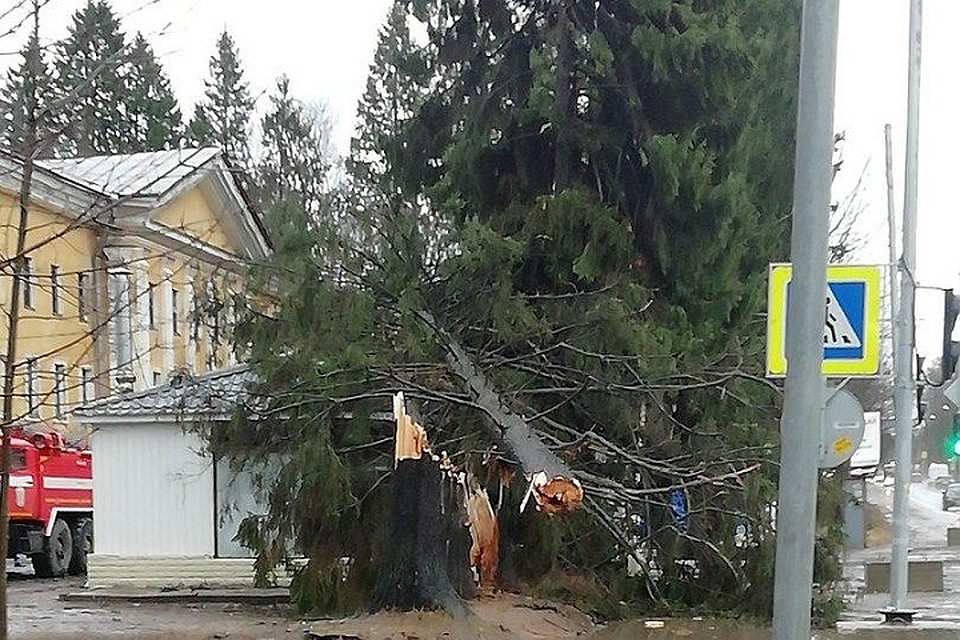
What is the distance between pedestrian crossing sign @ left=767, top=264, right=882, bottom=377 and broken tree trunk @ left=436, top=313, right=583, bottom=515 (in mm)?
4689

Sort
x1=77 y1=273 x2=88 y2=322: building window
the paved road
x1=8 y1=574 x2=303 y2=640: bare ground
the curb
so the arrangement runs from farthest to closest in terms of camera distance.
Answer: the paved road, the curb, x1=8 y1=574 x2=303 y2=640: bare ground, x1=77 y1=273 x2=88 y2=322: building window

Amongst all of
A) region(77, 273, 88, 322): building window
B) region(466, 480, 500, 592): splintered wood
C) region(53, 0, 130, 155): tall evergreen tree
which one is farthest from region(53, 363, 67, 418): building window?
region(466, 480, 500, 592): splintered wood

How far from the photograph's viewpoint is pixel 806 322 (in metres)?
6.86

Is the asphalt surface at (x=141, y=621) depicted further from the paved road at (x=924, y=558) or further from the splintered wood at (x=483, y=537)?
the paved road at (x=924, y=558)

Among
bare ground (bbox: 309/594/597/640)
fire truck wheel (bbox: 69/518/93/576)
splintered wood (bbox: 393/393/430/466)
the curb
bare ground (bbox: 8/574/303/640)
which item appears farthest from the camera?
fire truck wheel (bbox: 69/518/93/576)

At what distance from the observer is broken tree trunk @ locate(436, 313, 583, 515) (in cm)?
1195

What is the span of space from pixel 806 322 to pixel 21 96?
4.46m

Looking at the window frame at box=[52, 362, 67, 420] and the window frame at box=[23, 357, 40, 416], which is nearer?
the window frame at box=[23, 357, 40, 416]

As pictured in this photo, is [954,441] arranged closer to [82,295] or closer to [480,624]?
[480,624]

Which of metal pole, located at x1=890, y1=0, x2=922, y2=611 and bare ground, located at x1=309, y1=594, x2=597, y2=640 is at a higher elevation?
metal pole, located at x1=890, y1=0, x2=922, y2=611

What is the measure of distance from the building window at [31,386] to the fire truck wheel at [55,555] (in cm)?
1666

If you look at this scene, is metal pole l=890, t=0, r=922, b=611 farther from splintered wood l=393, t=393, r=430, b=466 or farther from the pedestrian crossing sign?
the pedestrian crossing sign

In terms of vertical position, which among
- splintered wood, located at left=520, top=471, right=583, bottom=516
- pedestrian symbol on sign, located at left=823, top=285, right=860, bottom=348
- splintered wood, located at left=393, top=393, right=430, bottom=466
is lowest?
splintered wood, located at left=520, top=471, right=583, bottom=516

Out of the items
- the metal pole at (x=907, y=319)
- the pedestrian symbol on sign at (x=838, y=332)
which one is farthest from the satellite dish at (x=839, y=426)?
the metal pole at (x=907, y=319)
